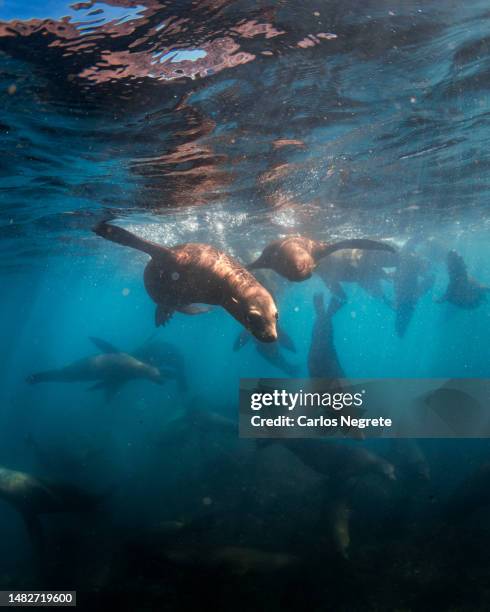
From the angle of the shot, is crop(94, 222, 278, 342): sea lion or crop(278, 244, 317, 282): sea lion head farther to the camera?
crop(278, 244, 317, 282): sea lion head

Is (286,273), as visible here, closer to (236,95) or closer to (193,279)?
(193,279)

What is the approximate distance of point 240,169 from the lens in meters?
11.3

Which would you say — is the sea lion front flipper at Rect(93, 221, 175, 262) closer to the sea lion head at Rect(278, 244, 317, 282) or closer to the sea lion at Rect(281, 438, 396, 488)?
the sea lion head at Rect(278, 244, 317, 282)

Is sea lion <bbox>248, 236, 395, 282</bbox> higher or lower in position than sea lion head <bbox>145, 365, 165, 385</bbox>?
higher

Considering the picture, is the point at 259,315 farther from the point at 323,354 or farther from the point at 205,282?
the point at 323,354

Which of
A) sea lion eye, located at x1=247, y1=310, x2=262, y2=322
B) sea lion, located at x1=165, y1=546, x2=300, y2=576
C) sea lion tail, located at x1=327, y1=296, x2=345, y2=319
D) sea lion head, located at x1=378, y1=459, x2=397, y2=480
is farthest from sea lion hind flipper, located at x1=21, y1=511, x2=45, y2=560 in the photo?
sea lion tail, located at x1=327, y1=296, x2=345, y2=319

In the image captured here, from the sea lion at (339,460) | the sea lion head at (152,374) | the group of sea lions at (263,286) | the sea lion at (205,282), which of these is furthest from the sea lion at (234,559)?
the sea lion head at (152,374)

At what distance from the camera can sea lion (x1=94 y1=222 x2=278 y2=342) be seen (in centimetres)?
474

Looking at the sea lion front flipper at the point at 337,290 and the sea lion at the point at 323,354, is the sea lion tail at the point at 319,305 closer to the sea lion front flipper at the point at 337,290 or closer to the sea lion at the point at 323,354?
the sea lion at the point at 323,354

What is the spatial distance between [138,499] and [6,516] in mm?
7044

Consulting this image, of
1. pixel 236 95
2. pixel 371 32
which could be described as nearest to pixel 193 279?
pixel 236 95

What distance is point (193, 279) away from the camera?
6352 millimetres

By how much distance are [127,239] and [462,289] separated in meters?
13.3

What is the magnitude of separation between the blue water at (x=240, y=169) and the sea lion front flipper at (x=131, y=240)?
2.47 m
